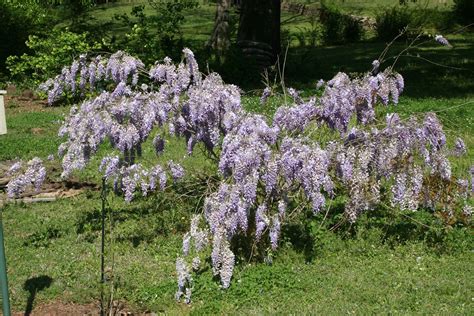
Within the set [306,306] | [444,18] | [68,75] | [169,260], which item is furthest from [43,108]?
[444,18]

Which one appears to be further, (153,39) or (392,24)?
(392,24)

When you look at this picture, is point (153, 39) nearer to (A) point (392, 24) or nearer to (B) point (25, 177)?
(A) point (392, 24)

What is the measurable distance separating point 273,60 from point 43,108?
5.42m

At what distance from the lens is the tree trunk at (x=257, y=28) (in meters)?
17.3

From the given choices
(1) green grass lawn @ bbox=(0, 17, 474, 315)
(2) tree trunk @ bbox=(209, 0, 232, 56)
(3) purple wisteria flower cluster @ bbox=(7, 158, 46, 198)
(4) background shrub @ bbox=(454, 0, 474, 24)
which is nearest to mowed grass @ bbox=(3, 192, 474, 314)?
(1) green grass lawn @ bbox=(0, 17, 474, 315)

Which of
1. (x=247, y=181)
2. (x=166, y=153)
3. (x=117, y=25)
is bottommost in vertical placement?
(x=117, y=25)

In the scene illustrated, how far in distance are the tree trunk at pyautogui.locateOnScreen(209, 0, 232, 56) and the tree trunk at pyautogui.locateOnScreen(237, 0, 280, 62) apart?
1.22 feet

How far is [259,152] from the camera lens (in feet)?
18.9

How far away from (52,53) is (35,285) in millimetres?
10647

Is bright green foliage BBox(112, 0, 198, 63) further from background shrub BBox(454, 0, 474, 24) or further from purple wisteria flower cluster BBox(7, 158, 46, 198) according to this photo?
background shrub BBox(454, 0, 474, 24)

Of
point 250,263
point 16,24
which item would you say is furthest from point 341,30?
point 250,263

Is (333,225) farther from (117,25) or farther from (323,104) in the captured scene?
(117,25)

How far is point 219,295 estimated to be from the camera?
580 cm

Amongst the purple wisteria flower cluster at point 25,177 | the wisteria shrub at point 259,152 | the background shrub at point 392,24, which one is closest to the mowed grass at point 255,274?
the wisteria shrub at point 259,152
